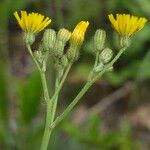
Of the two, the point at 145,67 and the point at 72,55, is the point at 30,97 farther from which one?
the point at 72,55

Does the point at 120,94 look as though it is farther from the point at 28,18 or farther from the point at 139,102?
the point at 28,18

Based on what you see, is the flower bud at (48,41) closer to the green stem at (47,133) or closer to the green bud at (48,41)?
the green bud at (48,41)

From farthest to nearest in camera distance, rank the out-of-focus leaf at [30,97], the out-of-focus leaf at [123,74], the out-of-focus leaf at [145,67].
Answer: the out-of-focus leaf at [123,74] → the out-of-focus leaf at [145,67] → the out-of-focus leaf at [30,97]

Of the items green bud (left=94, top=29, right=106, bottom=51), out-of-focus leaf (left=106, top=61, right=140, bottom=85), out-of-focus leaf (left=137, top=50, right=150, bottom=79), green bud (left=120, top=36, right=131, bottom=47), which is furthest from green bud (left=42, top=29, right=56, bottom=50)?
out-of-focus leaf (left=106, top=61, right=140, bottom=85)

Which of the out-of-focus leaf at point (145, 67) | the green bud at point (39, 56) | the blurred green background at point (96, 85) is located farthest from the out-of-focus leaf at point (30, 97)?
the green bud at point (39, 56)

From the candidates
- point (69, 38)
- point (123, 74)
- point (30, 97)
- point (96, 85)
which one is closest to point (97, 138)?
point (30, 97)

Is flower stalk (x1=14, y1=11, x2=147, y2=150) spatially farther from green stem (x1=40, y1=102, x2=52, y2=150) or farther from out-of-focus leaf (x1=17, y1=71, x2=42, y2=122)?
out-of-focus leaf (x1=17, y1=71, x2=42, y2=122)

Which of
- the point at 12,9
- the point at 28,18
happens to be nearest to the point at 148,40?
the point at 12,9
